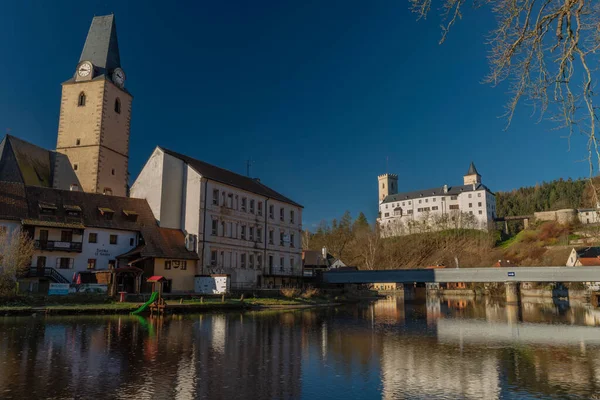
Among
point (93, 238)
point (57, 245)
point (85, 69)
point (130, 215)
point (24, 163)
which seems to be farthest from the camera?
point (85, 69)

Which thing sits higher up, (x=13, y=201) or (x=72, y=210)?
(x=13, y=201)

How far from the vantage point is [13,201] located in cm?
4003

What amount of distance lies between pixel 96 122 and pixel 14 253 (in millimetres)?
25791

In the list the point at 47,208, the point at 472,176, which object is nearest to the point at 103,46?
the point at 47,208

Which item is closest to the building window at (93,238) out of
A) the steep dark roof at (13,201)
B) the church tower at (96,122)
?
the steep dark roof at (13,201)

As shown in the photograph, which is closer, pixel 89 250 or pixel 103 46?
pixel 89 250

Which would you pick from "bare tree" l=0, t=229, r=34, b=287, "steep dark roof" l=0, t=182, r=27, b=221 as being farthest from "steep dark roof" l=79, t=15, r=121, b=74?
"bare tree" l=0, t=229, r=34, b=287

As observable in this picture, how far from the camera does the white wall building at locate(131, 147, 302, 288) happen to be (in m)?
47.8

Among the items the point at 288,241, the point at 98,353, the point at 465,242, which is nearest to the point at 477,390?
the point at 98,353

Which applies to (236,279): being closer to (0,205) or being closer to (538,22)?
(0,205)

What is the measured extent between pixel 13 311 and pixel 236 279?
23.8m

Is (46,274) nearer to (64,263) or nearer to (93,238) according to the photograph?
(64,263)

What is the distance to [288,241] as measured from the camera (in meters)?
61.5

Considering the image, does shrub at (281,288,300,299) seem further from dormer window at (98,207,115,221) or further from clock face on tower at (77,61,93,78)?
clock face on tower at (77,61,93,78)
